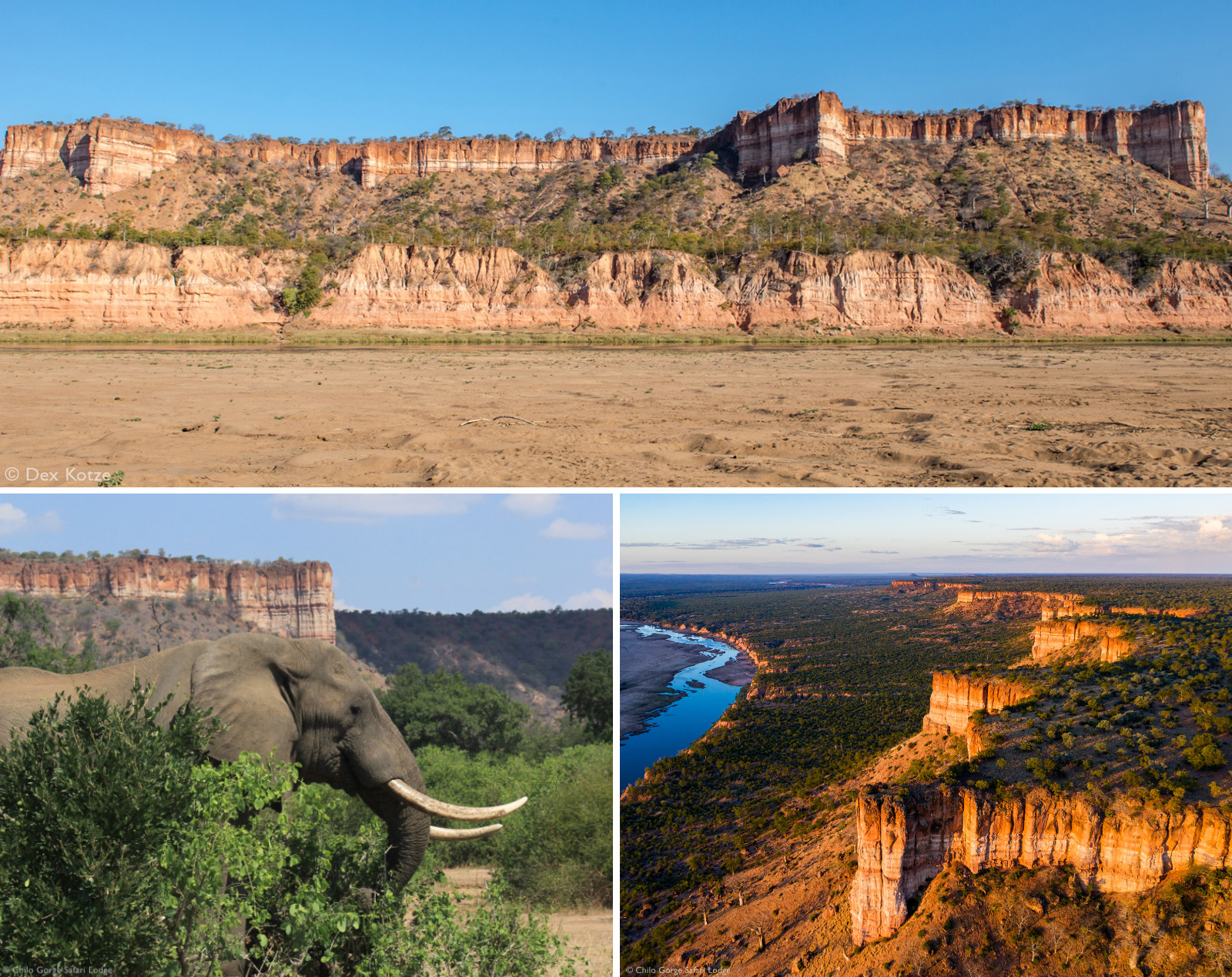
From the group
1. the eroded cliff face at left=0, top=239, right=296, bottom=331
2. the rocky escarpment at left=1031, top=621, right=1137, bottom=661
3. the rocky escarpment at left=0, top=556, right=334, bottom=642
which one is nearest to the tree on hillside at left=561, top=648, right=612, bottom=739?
the rocky escarpment at left=0, top=556, right=334, bottom=642

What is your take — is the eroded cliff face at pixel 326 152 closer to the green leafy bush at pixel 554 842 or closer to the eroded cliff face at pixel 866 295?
the eroded cliff face at pixel 866 295

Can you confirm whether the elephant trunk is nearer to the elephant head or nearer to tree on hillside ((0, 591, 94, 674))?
the elephant head

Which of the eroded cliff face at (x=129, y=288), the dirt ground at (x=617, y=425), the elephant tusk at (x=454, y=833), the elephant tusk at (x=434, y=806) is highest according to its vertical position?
the eroded cliff face at (x=129, y=288)

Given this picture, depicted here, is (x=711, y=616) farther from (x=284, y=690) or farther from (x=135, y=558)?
(x=135, y=558)

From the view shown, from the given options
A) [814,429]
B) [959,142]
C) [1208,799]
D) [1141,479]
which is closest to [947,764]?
[1208,799]

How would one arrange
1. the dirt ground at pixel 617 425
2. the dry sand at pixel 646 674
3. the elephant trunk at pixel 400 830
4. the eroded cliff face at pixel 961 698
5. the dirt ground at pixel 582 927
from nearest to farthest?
the elephant trunk at pixel 400 830
the dry sand at pixel 646 674
the dirt ground at pixel 582 927
the dirt ground at pixel 617 425
the eroded cliff face at pixel 961 698

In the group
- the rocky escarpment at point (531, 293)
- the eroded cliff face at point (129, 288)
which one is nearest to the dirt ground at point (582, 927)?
the rocky escarpment at point (531, 293)
